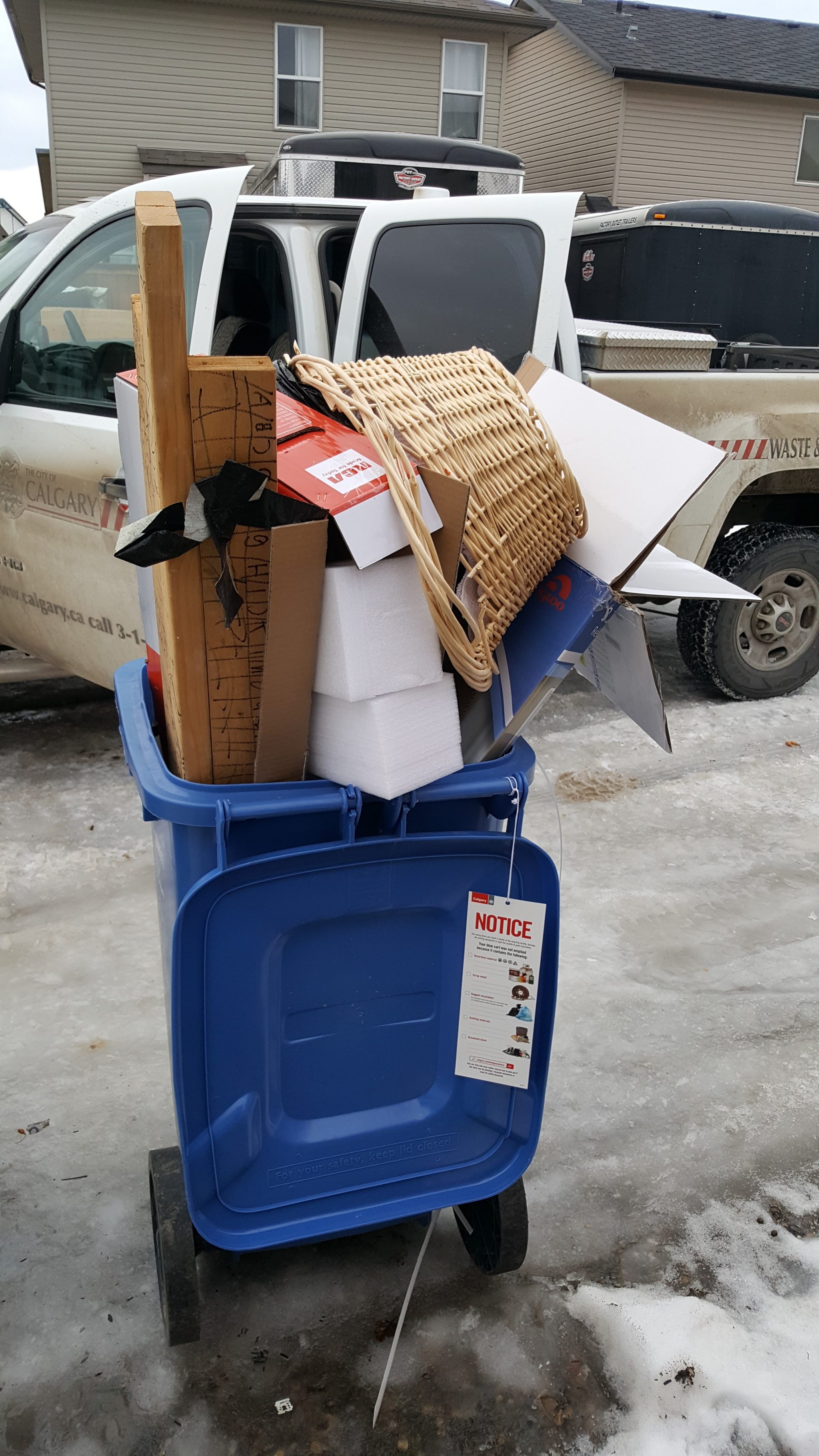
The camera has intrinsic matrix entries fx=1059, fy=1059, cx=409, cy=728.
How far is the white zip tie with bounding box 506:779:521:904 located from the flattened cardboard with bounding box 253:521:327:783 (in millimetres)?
339

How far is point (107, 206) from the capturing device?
3838 mm

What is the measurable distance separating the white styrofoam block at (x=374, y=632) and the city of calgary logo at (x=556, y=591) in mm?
307

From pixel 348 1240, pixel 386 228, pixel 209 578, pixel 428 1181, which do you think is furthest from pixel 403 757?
pixel 386 228

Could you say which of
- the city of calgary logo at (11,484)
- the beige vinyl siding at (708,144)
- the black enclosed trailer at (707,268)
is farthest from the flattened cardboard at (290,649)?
the beige vinyl siding at (708,144)

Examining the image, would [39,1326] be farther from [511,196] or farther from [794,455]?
[794,455]

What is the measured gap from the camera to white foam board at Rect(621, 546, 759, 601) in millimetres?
2100

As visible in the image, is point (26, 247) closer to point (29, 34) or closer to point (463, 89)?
point (463, 89)

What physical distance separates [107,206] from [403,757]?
3150 millimetres

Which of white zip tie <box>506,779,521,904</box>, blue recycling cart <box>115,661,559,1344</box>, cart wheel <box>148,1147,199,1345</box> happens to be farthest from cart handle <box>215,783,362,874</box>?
cart wheel <box>148,1147,199,1345</box>

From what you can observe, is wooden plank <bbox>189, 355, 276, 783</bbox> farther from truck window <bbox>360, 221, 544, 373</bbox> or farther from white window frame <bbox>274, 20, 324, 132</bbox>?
white window frame <bbox>274, 20, 324, 132</bbox>

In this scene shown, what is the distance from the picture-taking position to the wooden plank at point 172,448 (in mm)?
1433

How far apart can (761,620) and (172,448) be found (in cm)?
428

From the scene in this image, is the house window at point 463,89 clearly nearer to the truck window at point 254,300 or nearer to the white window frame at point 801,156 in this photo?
the white window frame at point 801,156

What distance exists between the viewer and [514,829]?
178cm
